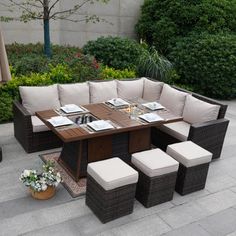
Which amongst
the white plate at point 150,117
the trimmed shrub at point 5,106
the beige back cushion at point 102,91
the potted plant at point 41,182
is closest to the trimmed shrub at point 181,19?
the beige back cushion at point 102,91

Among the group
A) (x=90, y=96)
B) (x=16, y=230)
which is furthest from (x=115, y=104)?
(x=16, y=230)

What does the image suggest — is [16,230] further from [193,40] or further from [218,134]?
[193,40]

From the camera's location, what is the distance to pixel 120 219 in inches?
154

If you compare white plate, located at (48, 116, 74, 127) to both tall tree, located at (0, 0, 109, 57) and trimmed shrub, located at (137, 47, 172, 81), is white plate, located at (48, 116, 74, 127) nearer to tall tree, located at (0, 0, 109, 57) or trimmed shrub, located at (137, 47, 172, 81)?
trimmed shrub, located at (137, 47, 172, 81)

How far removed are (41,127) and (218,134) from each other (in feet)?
9.61

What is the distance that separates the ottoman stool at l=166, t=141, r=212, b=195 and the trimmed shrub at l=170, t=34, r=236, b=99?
4370 millimetres

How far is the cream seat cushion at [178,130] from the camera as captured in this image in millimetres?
5340

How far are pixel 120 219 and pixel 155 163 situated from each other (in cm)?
82

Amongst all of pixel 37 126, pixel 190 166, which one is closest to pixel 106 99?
pixel 37 126

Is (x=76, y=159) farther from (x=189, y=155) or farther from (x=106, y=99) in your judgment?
(x=106, y=99)

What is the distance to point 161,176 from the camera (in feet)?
13.4

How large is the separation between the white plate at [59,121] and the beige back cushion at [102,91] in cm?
141

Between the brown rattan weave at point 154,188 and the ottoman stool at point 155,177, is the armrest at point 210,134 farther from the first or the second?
the brown rattan weave at point 154,188

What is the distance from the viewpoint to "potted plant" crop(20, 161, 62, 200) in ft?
13.4
